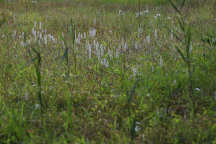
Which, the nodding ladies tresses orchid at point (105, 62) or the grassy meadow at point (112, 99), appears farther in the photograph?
the nodding ladies tresses orchid at point (105, 62)

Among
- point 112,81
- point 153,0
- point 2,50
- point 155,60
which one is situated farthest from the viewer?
point 153,0

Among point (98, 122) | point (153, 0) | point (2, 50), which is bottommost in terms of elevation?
point (98, 122)

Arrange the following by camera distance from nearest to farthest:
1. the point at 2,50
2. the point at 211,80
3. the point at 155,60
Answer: the point at 211,80 → the point at 155,60 → the point at 2,50

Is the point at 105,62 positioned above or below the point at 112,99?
above

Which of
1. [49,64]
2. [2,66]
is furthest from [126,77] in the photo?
[2,66]

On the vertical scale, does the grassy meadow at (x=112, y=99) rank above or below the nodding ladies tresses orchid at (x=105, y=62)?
below

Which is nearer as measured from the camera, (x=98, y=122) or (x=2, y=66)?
(x=98, y=122)

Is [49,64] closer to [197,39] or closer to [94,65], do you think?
[94,65]

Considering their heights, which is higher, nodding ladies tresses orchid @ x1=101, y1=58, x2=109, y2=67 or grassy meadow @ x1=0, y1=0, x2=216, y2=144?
nodding ladies tresses orchid @ x1=101, y1=58, x2=109, y2=67

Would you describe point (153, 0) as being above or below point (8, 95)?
above

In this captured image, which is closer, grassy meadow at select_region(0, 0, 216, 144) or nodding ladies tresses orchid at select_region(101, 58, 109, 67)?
grassy meadow at select_region(0, 0, 216, 144)

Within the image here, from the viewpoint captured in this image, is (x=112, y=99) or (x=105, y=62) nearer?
(x=112, y=99)

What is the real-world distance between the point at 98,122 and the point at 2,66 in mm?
1870

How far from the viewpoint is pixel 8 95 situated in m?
2.77
